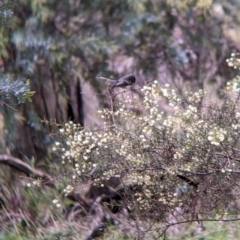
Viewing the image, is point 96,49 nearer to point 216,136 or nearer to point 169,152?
point 169,152

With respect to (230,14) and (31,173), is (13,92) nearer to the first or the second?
(31,173)

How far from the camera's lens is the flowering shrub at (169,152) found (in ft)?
15.7

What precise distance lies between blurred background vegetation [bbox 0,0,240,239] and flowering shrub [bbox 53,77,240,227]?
4.37 feet

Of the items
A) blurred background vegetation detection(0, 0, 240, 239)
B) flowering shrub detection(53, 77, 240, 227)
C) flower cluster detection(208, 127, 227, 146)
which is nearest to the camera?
flower cluster detection(208, 127, 227, 146)

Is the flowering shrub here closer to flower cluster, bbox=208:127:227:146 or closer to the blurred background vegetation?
flower cluster, bbox=208:127:227:146

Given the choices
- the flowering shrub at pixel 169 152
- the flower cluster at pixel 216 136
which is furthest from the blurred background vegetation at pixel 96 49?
the flower cluster at pixel 216 136

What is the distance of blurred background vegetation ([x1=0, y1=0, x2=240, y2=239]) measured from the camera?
6531mm

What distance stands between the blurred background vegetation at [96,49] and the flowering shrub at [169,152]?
1331 mm

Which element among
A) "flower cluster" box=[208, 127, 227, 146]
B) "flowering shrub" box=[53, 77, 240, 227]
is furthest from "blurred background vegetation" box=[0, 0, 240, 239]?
"flower cluster" box=[208, 127, 227, 146]

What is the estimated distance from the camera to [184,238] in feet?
19.7

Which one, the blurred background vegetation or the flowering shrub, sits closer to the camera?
the flowering shrub

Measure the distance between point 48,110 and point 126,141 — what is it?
9.80 feet

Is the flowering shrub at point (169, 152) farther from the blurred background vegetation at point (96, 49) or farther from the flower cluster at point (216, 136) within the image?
the blurred background vegetation at point (96, 49)

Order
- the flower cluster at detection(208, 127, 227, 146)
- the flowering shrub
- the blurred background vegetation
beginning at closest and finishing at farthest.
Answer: the flower cluster at detection(208, 127, 227, 146), the flowering shrub, the blurred background vegetation
